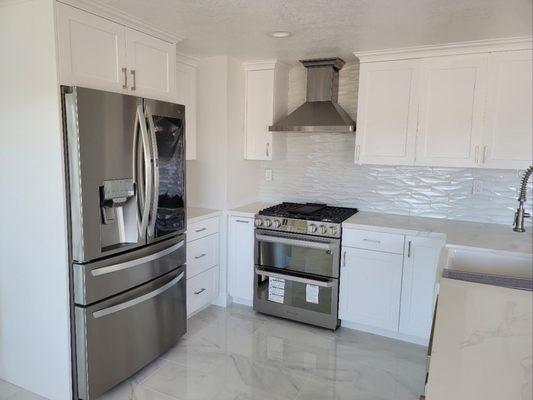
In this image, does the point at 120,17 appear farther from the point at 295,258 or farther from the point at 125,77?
the point at 295,258

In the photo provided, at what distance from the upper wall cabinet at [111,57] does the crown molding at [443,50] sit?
4.72 ft

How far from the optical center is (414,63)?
110 inches

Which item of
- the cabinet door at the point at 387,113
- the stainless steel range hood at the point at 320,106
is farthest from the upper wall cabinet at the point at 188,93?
the cabinet door at the point at 387,113

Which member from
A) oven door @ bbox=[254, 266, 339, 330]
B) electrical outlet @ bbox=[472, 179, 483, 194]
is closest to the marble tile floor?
oven door @ bbox=[254, 266, 339, 330]

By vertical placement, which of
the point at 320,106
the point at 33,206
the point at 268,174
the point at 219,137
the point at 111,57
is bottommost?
the point at 33,206

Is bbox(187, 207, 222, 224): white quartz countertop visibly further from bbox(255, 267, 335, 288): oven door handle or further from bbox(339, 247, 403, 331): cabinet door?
bbox(339, 247, 403, 331): cabinet door

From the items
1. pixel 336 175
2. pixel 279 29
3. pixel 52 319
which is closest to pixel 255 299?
pixel 336 175

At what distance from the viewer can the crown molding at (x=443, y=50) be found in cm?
244

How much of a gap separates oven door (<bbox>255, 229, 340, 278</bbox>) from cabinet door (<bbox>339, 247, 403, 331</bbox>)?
0.10m

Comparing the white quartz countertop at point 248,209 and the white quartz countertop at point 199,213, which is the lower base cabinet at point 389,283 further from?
the white quartz countertop at point 199,213

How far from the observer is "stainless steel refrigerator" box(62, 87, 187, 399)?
1.93m

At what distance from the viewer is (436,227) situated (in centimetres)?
275

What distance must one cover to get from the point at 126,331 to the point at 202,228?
1042mm

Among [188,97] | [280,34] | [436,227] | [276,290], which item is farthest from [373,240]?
[188,97]
